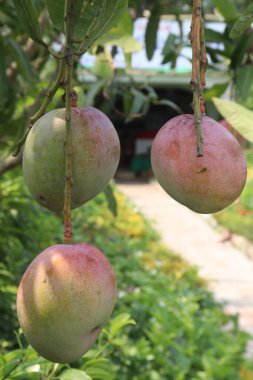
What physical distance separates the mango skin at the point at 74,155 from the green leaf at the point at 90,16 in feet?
0.27

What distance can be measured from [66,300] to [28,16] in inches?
11.3

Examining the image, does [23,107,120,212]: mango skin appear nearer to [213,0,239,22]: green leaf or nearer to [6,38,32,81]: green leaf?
[213,0,239,22]: green leaf

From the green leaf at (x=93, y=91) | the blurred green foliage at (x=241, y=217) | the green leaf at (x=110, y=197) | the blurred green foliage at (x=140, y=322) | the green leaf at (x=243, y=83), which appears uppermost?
the green leaf at (x=243, y=83)

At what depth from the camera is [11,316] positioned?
1.87 m

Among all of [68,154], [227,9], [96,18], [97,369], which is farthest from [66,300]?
[227,9]

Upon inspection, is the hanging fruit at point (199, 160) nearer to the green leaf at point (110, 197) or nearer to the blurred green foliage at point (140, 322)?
the blurred green foliage at point (140, 322)

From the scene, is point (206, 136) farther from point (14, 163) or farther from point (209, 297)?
point (209, 297)

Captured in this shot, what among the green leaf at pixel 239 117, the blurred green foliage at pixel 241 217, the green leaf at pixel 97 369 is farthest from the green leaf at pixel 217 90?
the blurred green foliage at pixel 241 217

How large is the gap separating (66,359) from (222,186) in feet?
0.66

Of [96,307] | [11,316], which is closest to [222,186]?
[96,307]

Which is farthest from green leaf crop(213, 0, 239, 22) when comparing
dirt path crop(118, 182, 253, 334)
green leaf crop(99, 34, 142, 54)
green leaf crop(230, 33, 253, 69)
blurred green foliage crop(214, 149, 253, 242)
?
blurred green foliage crop(214, 149, 253, 242)

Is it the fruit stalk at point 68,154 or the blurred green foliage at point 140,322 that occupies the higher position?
the fruit stalk at point 68,154

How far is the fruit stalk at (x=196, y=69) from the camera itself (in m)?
0.52

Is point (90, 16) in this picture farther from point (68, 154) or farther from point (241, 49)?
point (241, 49)
